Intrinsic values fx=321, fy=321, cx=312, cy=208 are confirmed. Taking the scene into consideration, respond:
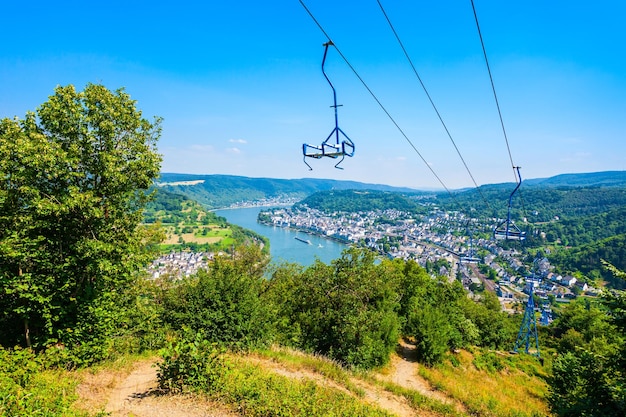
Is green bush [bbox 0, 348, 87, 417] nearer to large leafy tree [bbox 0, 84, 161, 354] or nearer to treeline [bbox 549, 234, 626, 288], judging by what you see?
large leafy tree [bbox 0, 84, 161, 354]

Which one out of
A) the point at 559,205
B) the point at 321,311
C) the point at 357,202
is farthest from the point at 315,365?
the point at 357,202

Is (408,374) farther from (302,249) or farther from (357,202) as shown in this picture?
(357,202)

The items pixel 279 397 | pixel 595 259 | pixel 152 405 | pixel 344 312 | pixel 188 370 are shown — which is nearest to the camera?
pixel 152 405

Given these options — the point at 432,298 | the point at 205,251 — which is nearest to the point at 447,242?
the point at 205,251

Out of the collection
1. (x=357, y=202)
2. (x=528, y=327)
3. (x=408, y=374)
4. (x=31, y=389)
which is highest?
(x=31, y=389)

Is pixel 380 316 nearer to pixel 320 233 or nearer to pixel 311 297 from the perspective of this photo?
pixel 311 297

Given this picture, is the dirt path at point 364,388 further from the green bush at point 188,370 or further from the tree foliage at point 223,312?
the green bush at point 188,370

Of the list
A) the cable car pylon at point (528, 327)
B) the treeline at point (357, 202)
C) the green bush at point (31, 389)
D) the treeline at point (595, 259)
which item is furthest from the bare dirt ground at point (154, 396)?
the treeline at point (357, 202)
